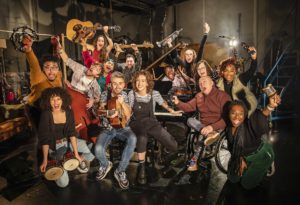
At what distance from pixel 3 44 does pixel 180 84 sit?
4.83 m

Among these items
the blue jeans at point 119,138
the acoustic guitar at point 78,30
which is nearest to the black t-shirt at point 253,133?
the blue jeans at point 119,138

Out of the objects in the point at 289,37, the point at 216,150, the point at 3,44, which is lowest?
the point at 216,150

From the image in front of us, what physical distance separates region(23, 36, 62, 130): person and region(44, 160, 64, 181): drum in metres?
1.14

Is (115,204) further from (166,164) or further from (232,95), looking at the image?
(232,95)

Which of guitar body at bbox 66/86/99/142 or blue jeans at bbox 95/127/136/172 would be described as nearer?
blue jeans at bbox 95/127/136/172

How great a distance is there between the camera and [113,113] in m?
4.14

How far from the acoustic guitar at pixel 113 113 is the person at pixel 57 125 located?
0.63 metres

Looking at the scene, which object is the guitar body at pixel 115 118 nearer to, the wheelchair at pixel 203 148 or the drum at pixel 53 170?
the drum at pixel 53 170

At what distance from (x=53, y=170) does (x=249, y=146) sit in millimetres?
3077

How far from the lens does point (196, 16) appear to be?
12.1m

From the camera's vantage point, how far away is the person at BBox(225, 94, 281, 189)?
141 inches

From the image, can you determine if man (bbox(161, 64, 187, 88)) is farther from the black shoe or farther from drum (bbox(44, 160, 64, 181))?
drum (bbox(44, 160, 64, 181))

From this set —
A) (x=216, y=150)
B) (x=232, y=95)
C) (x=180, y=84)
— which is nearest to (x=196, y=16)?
(x=180, y=84)

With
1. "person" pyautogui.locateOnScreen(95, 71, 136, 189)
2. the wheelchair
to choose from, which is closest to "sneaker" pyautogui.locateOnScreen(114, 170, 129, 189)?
"person" pyautogui.locateOnScreen(95, 71, 136, 189)
